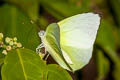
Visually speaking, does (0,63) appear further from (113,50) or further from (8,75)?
(113,50)

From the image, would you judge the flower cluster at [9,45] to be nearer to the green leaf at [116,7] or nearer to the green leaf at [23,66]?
the green leaf at [23,66]

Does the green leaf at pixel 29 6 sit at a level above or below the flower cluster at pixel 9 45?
above

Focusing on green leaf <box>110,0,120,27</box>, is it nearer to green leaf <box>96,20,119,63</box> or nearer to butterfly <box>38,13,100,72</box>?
green leaf <box>96,20,119,63</box>

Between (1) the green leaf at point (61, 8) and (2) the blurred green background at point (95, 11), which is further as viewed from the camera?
(1) the green leaf at point (61, 8)

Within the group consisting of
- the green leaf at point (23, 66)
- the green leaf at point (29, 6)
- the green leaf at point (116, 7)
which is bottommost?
the green leaf at point (116, 7)

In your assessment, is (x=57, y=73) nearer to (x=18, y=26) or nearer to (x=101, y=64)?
(x=18, y=26)

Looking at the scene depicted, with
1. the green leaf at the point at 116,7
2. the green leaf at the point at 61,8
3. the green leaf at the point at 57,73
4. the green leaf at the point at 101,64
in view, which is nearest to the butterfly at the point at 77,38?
the green leaf at the point at 57,73

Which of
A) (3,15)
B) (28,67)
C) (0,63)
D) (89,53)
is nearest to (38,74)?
(28,67)

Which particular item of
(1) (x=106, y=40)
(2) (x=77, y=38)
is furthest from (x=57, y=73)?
(1) (x=106, y=40)
